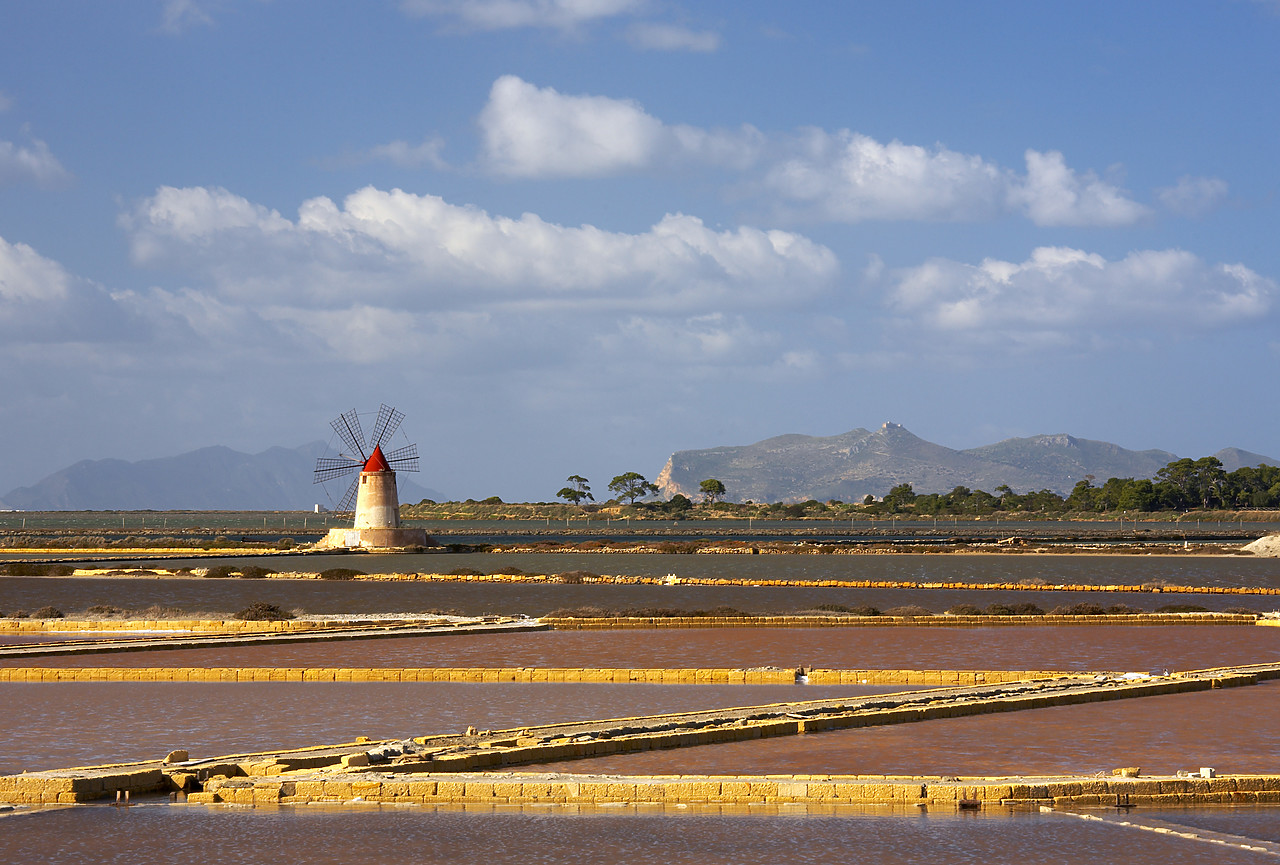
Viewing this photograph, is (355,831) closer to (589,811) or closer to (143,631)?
(589,811)

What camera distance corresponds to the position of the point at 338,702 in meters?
14.6

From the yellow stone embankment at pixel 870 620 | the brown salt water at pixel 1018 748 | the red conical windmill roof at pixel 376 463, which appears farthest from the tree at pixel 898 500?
the brown salt water at pixel 1018 748

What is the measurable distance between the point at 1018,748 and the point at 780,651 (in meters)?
9.54

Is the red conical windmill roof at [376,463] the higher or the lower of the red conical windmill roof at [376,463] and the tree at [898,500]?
the higher

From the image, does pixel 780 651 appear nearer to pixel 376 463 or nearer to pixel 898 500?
pixel 376 463

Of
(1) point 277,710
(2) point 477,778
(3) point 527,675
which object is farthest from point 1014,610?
(2) point 477,778

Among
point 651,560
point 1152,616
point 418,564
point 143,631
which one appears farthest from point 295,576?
point 1152,616

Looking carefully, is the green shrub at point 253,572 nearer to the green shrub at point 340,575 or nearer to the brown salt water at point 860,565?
the green shrub at point 340,575

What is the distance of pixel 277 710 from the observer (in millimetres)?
13859

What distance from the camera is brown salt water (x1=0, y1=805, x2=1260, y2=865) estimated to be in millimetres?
7816

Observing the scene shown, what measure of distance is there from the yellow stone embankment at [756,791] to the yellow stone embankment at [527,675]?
6898mm

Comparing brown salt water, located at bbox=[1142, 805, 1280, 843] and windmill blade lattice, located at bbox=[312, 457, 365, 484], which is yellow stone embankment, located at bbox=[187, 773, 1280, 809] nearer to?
brown salt water, located at bbox=[1142, 805, 1280, 843]

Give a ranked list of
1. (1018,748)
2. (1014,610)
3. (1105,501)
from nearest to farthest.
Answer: (1018,748)
(1014,610)
(1105,501)

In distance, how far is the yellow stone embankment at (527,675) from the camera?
54.2 ft
